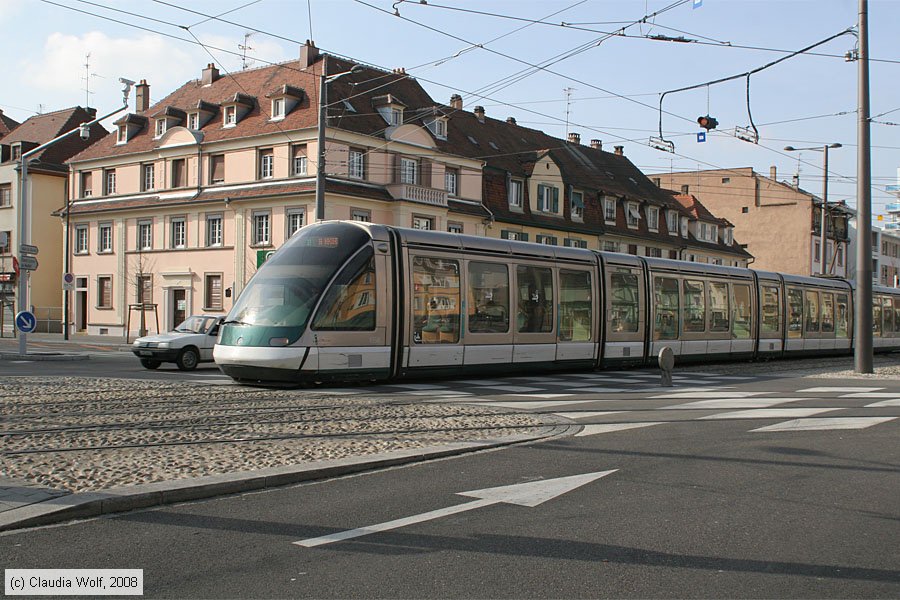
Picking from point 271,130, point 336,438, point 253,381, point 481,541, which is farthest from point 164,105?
point 481,541

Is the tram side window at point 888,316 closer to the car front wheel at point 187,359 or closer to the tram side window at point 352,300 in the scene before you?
the car front wheel at point 187,359

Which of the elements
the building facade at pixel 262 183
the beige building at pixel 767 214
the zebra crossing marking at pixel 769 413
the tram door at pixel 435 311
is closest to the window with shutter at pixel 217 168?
the building facade at pixel 262 183

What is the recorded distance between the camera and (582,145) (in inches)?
2576

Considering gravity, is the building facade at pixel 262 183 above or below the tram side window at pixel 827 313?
above

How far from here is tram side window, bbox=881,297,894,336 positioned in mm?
37656

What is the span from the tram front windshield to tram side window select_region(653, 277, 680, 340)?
10559 millimetres

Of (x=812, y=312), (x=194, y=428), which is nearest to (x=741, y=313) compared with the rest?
(x=812, y=312)

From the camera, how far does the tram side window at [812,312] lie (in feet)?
103

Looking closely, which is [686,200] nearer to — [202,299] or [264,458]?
[202,299]

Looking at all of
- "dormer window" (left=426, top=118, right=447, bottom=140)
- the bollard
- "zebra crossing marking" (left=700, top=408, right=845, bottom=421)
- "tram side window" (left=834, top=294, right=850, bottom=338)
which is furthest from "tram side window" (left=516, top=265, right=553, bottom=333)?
"dormer window" (left=426, top=118, right=447, bottom=140)

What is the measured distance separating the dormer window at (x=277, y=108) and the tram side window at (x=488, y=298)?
87.9 feet

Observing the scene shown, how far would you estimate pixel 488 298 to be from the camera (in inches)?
741

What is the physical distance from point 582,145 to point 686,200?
1037cm

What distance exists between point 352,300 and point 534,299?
541cm
